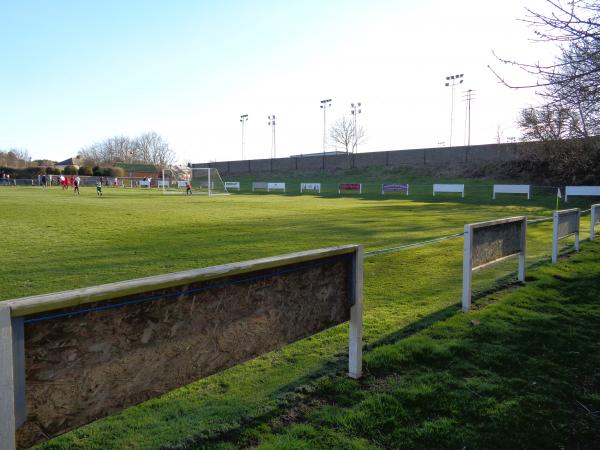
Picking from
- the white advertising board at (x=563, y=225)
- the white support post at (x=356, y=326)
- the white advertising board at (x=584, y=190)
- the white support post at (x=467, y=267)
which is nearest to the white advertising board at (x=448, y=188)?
the white advertising board at (x=584, y=190)

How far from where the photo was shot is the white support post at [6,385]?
1770 mm

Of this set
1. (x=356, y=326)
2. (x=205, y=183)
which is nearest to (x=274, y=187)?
(x=205, y=183)

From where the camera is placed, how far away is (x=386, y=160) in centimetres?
6888

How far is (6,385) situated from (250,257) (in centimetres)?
→ 732

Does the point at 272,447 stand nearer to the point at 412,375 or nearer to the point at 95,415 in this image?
the point at 95,415

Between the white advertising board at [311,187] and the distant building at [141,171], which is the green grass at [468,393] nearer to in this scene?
the white advertising board at [311,187]

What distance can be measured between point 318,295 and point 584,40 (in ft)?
12.4

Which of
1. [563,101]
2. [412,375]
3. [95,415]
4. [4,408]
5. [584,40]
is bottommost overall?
[412,375]

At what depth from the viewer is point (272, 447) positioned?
273 centimetres

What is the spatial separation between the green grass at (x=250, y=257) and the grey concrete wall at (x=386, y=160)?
1163 inches

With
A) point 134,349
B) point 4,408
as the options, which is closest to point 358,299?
point 134,349

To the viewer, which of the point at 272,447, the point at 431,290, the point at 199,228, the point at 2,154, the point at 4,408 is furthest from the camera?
the point at 2,154

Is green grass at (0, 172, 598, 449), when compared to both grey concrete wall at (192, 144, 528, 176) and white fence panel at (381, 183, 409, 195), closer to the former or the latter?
white fence panel at (381, 183, 409, 195)

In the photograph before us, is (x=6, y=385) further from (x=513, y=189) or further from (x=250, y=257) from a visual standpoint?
(x=513, y=189)
